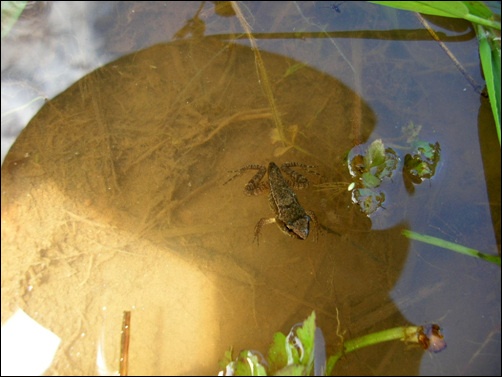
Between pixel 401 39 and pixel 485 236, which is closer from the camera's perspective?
pixel 485 236

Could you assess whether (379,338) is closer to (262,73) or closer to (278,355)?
(278,355)

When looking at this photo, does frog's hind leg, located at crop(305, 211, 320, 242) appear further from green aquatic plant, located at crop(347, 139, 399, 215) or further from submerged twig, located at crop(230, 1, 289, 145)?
submerged twig, located at crop(230, 1, 289, 145)

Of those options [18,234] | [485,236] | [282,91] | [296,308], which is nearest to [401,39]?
[282,91]

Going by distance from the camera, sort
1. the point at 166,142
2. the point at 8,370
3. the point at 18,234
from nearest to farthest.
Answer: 1. the point at 8,370
2. the point at 18,234
3. the point at 166,142

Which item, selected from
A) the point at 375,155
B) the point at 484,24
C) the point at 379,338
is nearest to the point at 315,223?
the point at 375,155

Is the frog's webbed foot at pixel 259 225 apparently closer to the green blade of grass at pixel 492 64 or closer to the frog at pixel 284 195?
the frog at pixel 284 195

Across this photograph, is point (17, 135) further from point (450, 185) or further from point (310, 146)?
point (450, 185)
